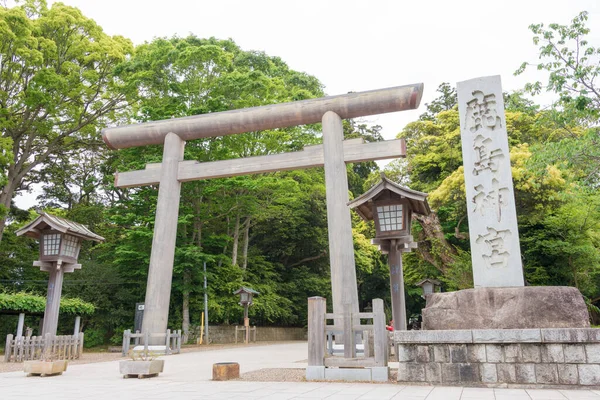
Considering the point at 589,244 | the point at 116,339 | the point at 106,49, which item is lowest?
the point at 116,339

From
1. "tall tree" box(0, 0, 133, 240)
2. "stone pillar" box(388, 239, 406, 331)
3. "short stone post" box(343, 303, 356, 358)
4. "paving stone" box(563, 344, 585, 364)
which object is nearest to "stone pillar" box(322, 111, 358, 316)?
"stone pillar" box(388, 239, 406, 331)

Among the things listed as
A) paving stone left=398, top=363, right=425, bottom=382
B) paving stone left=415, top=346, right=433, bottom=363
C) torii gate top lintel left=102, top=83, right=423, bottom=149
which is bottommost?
paving stone left=398, top=363, right=425, bottom=382

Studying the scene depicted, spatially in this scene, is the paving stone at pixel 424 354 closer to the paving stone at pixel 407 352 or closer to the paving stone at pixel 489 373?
the paving stone at pixel 407 352

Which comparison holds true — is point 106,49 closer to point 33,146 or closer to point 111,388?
point 33,146

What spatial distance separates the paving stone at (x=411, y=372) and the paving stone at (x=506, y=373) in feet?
3.16

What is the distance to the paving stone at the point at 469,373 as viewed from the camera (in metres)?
5.70

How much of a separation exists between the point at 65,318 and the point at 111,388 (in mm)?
15425

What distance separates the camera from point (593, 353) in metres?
5.34

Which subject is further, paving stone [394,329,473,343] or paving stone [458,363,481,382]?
paving stone [394,329,473,343]

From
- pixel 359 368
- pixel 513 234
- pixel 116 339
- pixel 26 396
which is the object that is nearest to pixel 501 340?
pixel 513 234

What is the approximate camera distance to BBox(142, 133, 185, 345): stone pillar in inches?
467

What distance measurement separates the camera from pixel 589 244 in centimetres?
1592

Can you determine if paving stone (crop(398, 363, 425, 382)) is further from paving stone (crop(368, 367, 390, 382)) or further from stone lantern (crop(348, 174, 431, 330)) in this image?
stone lantern (crop(348, 174, 431, 330))

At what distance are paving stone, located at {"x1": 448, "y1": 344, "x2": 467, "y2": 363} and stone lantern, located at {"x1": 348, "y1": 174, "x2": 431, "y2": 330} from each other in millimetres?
Result: 2525
